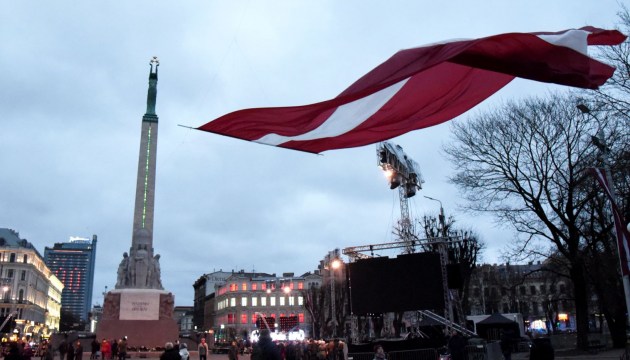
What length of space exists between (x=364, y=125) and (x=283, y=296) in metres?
94.0

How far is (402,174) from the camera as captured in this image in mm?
43219

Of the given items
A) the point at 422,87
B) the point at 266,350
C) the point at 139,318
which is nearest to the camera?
the point at 266,350

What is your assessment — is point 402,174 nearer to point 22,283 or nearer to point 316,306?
point 316,306

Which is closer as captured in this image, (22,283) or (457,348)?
(457,348)

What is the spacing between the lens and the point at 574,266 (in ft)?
83.1

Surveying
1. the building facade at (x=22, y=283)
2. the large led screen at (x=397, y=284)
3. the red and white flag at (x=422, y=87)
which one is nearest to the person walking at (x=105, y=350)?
the large led screen at (x=397, y=284)

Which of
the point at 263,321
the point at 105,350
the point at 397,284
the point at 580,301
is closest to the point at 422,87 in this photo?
the point at 263,321

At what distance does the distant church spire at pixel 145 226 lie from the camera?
136 ft

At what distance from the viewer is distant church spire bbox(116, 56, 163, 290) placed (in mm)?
41344

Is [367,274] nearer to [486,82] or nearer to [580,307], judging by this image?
[580,307]

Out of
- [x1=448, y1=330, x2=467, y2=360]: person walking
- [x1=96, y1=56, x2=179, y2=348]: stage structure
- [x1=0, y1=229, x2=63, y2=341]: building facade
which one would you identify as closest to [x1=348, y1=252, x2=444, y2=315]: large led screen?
[x1=448, y1=330, x2=467, y2=360]: person walking

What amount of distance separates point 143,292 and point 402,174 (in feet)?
71.8

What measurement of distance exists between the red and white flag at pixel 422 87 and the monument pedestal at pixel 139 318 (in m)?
33.9

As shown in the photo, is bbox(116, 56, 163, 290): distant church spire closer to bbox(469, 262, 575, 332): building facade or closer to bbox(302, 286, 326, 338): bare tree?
bbox(302, 286, 326, 338): bare tree
